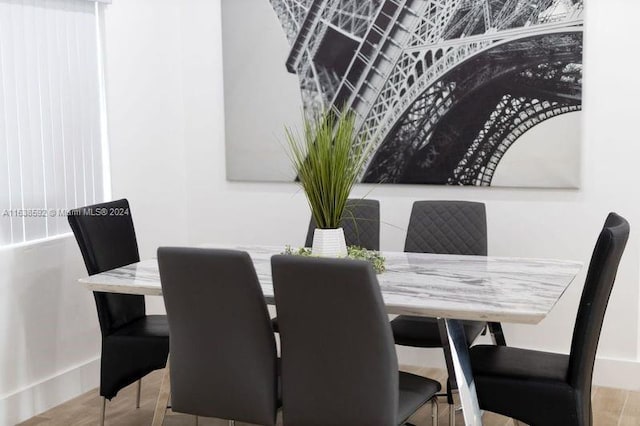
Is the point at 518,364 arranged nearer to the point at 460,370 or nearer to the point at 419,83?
the point at 460,370

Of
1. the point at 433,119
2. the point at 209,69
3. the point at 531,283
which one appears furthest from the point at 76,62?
the point at 531,283

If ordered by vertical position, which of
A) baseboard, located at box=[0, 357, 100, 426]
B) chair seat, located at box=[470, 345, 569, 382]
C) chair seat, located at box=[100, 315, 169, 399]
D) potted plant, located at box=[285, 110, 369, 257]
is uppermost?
potted plant, located at box=[285, 110, 369, 257]

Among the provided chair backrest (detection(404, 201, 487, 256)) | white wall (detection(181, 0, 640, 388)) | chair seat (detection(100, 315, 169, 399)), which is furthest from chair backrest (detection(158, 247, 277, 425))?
white wall (detection(181, 0, 640, 388))

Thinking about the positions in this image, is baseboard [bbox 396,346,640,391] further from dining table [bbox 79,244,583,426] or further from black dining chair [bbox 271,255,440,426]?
black dining chair [bbox 271,255,440,426]

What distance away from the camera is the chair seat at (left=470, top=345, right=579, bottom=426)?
276cm

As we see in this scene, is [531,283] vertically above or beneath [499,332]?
above

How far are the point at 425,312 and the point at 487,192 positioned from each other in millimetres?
1883

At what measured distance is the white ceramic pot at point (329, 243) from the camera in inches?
128

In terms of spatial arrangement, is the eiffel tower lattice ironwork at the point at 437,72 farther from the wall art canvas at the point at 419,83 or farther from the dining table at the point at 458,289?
the dining table at the point at 458,289

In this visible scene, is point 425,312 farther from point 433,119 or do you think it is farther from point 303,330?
point 433,119

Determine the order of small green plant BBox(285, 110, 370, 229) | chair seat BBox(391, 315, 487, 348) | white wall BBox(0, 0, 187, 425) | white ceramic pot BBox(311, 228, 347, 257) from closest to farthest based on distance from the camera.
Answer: small green plant BBox(285, 110, 370, 229) → white ceramic pot BBox(311, 228, 347, 257) → chair seat BBox(391, 315, 487, 348) → white wall BBox(0, 0, 187, 425)

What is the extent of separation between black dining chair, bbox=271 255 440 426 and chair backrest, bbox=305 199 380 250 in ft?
4.89

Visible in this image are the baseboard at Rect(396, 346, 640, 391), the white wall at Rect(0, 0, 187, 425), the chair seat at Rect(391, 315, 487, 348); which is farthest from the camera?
the baseboard at Rect(396, 346, 640, 391)

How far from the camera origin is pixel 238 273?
8.76 feet
